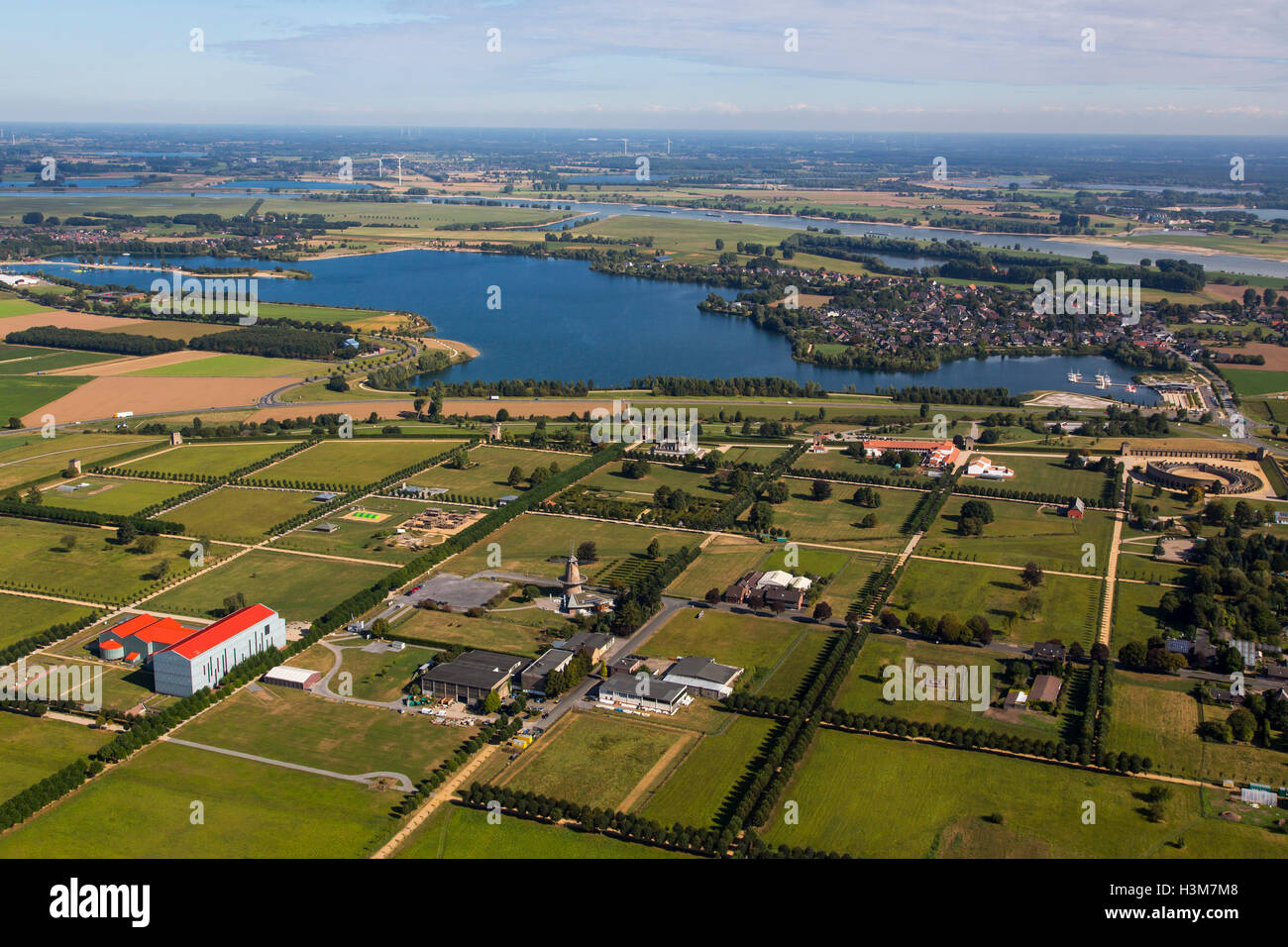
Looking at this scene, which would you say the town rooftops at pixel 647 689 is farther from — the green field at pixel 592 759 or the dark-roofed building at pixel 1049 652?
the dark-roofed building at pixel 1049 652

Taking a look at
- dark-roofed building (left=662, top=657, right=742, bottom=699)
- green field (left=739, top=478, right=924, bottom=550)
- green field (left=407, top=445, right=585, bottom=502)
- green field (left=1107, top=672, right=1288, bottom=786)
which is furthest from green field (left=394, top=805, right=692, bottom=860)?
green field (left=407, top=445, right=585, bottom=502)

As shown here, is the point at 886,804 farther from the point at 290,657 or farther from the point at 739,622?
the point at 290,657

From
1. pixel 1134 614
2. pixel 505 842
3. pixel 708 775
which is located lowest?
pixel 505 842

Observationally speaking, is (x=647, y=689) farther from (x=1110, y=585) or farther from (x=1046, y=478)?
(x=1046, y=478)

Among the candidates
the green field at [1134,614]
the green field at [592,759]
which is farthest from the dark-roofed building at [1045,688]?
the green field at [592,759]

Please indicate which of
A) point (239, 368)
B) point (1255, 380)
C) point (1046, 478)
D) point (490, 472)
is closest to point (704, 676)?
point (490, 472)

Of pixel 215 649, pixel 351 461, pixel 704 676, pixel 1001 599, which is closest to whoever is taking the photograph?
pixel 704 676
